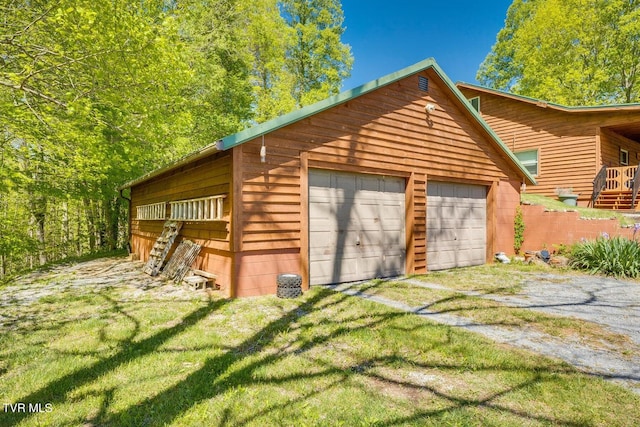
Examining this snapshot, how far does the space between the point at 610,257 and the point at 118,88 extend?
12.8m

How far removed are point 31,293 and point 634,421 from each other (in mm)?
9671

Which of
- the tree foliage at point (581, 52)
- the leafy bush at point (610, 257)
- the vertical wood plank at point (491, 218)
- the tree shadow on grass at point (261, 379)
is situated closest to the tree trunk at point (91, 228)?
the tree shadow on grass at point (261, 379)

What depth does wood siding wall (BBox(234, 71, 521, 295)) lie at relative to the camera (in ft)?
20.7

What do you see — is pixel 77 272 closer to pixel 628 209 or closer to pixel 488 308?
pixel 488 308

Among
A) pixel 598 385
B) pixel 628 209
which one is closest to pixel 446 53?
pixel 628 209

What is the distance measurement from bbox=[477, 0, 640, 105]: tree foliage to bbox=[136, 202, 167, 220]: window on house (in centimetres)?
2146

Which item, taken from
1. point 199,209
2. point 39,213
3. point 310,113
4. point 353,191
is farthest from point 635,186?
point 39,213

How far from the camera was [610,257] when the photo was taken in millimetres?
8336

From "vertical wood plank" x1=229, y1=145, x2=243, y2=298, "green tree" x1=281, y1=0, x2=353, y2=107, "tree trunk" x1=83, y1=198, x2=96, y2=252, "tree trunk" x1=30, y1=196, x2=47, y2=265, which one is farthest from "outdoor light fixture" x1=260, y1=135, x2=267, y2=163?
"green tree" x1=281, y1=0, x2=353, y2=107

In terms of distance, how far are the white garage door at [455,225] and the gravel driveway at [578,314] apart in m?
1.77

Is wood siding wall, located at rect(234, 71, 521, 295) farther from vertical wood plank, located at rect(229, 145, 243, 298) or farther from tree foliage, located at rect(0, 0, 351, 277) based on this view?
tree foliage, located at rect(0, 0, 351, 277)

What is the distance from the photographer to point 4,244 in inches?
497

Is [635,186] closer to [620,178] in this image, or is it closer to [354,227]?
[620,178]

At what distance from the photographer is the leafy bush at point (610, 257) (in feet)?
26.5
